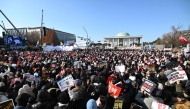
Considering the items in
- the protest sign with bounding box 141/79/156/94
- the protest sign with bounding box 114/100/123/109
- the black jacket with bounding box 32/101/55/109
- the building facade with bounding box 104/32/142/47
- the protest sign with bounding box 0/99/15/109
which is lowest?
the black jacket with bounding box 32/101/55/109

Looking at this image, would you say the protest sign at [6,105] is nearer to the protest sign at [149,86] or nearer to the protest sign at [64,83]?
the protest sign at [64,83]

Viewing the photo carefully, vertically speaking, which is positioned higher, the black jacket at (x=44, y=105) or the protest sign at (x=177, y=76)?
the protest sign at (x=177, y=76)

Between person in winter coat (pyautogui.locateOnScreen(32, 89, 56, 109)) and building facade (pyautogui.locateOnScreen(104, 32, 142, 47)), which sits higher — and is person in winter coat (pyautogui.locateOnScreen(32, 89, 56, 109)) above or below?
below

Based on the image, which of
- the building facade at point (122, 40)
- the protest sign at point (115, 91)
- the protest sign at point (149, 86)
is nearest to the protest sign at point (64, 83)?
the protest sign at point (115, 91)

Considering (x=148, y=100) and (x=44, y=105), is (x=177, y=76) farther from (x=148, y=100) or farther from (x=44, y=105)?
(x=44, y=105)

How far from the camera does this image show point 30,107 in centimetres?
397

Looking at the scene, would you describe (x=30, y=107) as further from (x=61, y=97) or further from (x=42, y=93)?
(x=61, y=97)

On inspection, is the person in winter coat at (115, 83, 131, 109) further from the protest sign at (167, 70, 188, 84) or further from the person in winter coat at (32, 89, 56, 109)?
the protest sign at (167, 70, 188, 84)

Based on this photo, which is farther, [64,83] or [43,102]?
[64,83]

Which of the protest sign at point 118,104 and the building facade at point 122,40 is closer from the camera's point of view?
the protest sign at point 118,104

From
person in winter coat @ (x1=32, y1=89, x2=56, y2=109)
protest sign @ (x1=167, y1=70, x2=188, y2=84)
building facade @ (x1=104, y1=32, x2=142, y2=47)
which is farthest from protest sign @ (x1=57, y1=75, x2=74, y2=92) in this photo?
building facade @ (x1=104, y1=32, x2=142, y2=47)

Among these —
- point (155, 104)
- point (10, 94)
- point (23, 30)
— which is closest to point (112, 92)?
point (155, 104)

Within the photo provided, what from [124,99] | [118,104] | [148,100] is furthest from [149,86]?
[118,104]

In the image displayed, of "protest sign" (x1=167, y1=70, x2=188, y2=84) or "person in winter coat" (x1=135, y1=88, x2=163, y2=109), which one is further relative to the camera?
"protest sign" (x1=167, y1=70, x2=188, y2=84)
